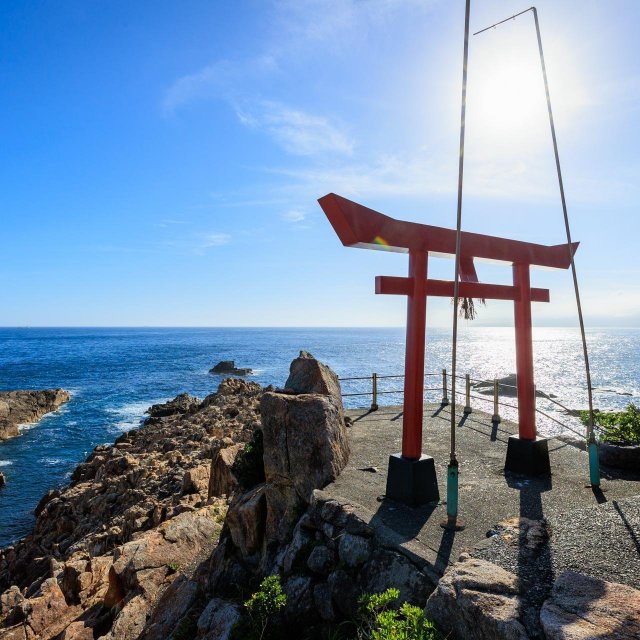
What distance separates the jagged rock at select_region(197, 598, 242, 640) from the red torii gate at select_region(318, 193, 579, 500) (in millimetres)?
3152

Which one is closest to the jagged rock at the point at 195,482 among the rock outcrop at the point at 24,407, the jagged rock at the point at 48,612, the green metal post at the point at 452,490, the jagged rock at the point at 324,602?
the jagged rock at the point at 48,612

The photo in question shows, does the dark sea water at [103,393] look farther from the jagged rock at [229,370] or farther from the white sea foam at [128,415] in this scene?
the jagged rock at [229,370]

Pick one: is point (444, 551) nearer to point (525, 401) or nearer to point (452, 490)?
point (452, 490)

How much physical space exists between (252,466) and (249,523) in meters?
1.33

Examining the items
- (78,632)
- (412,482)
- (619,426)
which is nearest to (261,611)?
(412,482)

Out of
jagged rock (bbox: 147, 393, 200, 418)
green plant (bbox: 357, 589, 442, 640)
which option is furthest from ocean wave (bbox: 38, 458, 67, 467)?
green plant (bbox: 357, 589, 442, 640)

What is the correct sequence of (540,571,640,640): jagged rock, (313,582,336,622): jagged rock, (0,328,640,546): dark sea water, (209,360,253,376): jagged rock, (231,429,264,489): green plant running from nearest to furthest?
(540,571,640,640): jagged rock → (313,582,336,622): jagged rock → (231,429,264,489): green plant → (0,328,640,546): dark sea water → (209,360,253,376): jagged rock

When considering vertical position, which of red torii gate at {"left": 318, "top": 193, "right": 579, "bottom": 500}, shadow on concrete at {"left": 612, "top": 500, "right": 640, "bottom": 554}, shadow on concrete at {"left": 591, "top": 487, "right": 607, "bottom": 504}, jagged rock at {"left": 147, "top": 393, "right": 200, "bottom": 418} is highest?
red torii gate at {"left": 318, "top": 193, "right": 579, "bottom": 500}

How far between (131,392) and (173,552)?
38877 millimetres

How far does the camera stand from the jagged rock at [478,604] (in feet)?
12.4

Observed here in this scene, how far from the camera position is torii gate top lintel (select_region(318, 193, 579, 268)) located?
22.8 ft

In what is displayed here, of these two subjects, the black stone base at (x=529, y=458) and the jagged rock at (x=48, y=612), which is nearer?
the black stone base at (x=529, y=458)

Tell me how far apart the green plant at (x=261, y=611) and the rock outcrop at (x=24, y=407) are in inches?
1140

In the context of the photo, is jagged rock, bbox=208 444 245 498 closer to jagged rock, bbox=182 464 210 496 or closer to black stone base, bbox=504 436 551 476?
jagged rock, bbox=182 464 210 496
